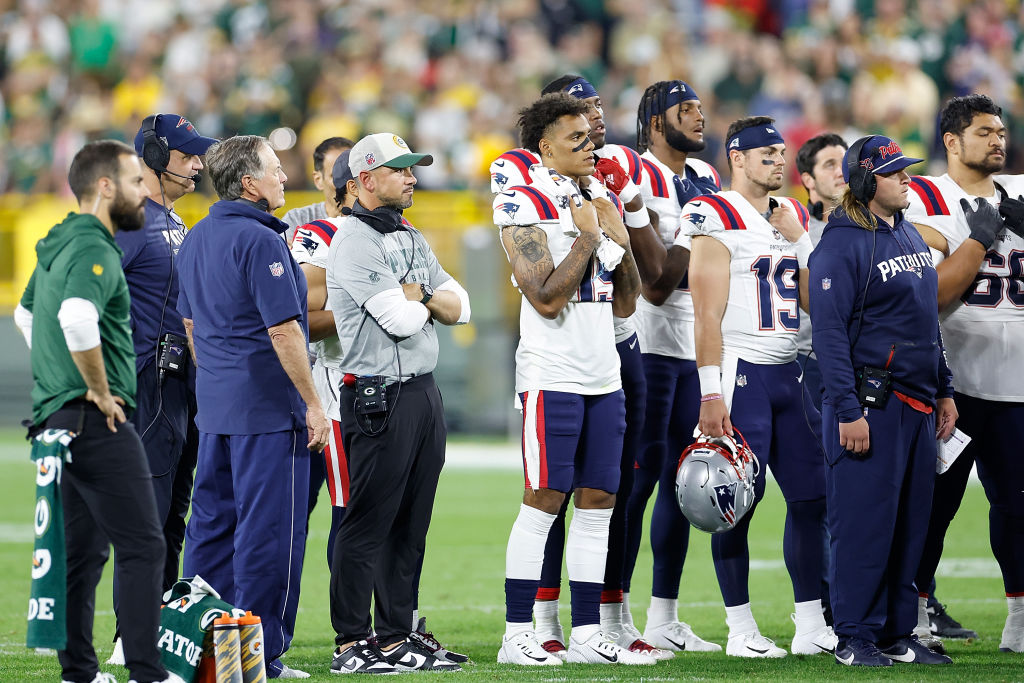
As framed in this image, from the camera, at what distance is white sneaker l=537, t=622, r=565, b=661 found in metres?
5.99

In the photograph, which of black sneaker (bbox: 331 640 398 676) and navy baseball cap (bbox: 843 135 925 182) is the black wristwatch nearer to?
black sneaker (bbox: 331 640 398 676)

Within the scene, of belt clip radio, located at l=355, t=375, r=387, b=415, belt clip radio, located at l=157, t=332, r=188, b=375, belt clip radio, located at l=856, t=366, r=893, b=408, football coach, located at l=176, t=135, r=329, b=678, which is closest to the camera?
football coach, located at l=176, t=135, r=329, b=678

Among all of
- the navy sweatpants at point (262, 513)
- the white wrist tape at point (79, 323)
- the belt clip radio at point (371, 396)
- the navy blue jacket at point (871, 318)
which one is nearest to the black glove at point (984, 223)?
the navy blue jacket at point (871, 318)

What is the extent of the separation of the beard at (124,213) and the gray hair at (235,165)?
29.1 inches

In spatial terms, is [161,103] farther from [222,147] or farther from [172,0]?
[222,147]

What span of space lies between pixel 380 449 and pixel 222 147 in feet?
4.67

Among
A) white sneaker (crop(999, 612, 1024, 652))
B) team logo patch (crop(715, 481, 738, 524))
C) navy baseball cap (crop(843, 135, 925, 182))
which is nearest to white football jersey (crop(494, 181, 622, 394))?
team logo patch (crop(715, 481, 738, 524))

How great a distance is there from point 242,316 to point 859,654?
2920 millimetres

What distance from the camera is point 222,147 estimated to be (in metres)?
5.71

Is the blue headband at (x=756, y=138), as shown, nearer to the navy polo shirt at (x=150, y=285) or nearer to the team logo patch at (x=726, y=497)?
the team logo patch at (x=726, y=497)

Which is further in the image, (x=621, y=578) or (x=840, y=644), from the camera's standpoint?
(x=621, y=578)

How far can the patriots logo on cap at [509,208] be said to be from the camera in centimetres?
578

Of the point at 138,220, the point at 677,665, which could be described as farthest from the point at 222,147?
the point at 677,665

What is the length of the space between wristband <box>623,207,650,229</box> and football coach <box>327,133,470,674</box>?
3.11ft
